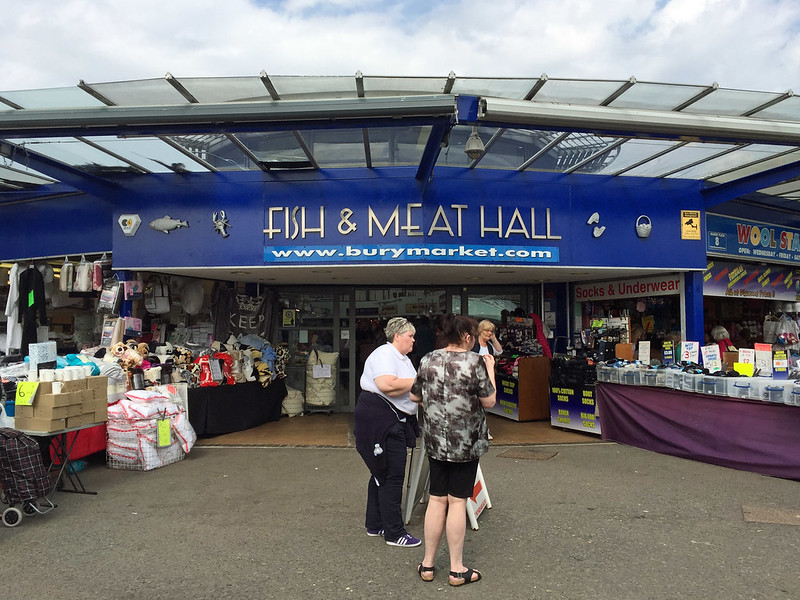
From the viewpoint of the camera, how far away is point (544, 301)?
34.9ft

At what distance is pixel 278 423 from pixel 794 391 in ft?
23.3

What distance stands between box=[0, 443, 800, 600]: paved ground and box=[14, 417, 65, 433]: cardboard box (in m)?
0.72

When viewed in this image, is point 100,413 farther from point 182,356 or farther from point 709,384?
point 709,384

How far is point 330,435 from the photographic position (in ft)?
26.7

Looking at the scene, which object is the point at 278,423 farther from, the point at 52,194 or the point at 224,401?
the point at 52,194

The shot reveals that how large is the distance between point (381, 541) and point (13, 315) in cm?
825

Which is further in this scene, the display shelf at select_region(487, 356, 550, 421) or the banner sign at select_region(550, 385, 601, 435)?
the display shelf at select_region(487, 356, 550, 421)

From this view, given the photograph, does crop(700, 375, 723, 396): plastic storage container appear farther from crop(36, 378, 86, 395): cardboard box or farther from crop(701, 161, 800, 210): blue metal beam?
crop(36, 378, 86, 395): cardboard box

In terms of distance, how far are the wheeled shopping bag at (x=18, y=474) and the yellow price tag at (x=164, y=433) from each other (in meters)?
1.65

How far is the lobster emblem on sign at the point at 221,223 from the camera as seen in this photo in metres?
7.94

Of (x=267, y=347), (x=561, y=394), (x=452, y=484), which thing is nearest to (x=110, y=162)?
(x=267, y=347)

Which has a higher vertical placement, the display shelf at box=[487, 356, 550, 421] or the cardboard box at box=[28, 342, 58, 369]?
the cardboard box at box=[28, 342, 58, 369]

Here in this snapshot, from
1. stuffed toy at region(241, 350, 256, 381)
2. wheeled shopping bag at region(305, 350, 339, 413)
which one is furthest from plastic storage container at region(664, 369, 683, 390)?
stuffed toy at region(241, 350, 256, 381)

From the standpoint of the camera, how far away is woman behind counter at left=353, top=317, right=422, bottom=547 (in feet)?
12.9
